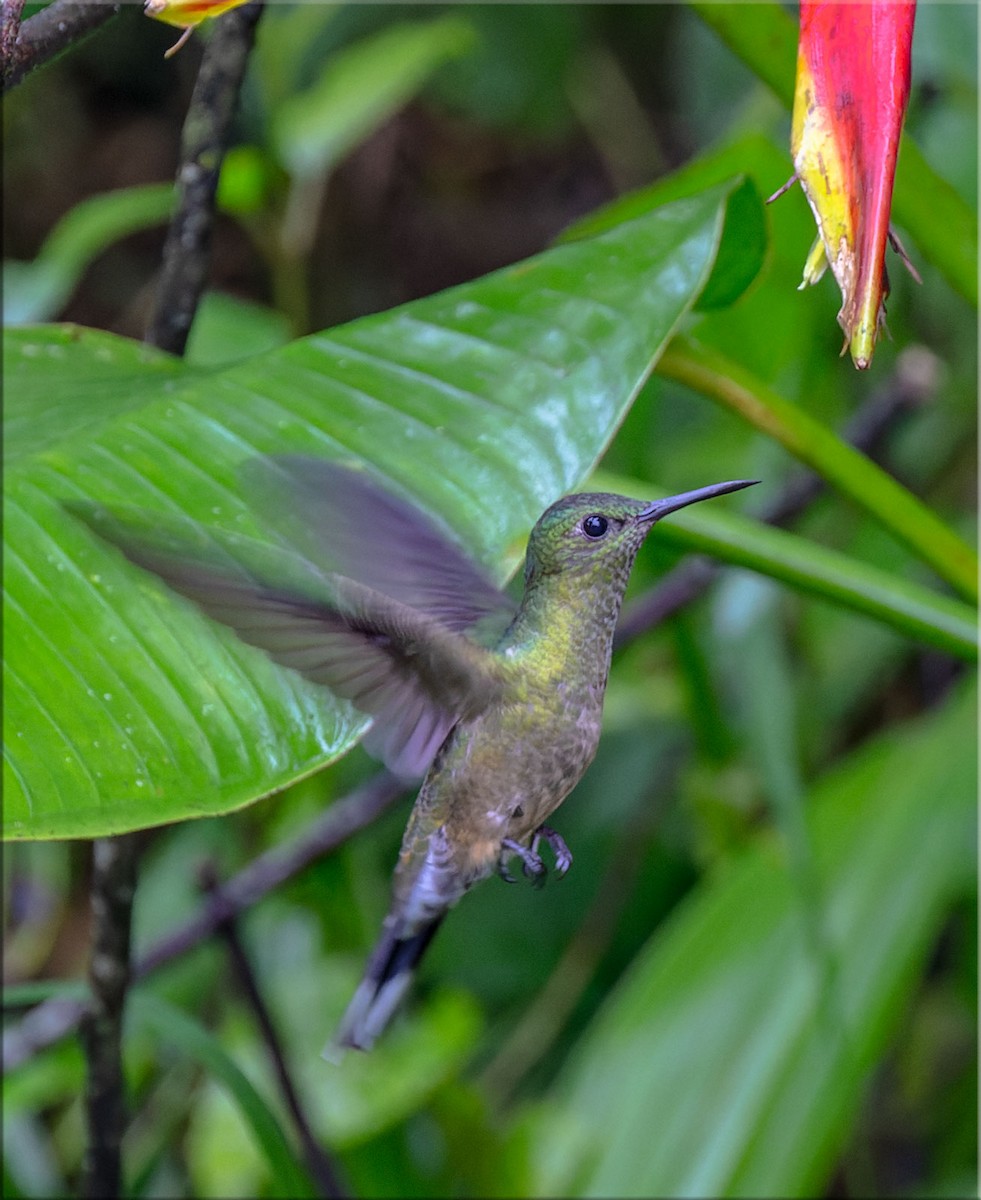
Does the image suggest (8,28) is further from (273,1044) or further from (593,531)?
(273,1044)

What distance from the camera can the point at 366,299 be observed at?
2475 mm

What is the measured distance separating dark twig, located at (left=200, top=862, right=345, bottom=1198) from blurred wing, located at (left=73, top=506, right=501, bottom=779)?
0.38 metres

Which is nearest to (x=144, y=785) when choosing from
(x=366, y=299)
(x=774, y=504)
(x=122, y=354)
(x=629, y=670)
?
(x=122, y=354)

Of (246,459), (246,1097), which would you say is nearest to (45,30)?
(246,459)

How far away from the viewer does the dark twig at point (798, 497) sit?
1162 mm

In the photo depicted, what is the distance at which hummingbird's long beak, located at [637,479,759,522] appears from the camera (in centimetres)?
37

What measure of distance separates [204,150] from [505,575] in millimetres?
312

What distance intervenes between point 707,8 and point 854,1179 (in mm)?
1496

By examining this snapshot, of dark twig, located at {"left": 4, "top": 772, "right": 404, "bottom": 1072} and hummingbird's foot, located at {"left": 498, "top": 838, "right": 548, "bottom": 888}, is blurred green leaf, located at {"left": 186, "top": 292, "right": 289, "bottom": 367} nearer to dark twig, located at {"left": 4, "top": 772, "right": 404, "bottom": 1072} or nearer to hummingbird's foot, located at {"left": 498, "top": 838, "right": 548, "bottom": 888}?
dark twig, located at {"left": 4, "top": 772, "right": 404, "bottom": 1072}

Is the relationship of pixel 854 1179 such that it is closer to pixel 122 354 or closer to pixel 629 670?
pixel 629 670

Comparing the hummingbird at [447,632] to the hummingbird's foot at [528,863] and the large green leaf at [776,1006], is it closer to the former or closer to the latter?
the hummingbird's foot at [528,863]

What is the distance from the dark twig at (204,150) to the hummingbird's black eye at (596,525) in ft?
1.11

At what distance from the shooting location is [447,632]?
52 centimetres

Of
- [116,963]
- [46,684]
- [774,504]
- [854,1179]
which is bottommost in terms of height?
[854,1179]
